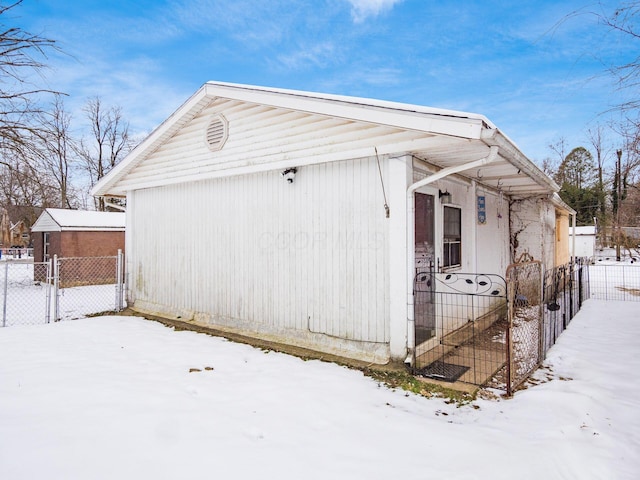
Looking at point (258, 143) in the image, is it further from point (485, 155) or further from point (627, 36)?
point (627, 36)

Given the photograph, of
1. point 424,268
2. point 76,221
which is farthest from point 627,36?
point 76,221

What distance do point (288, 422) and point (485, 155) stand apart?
3.97 meters

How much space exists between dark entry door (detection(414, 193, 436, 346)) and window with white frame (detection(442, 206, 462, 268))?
0.60m

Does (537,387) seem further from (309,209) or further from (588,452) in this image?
(309,209)

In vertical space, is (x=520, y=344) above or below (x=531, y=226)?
below

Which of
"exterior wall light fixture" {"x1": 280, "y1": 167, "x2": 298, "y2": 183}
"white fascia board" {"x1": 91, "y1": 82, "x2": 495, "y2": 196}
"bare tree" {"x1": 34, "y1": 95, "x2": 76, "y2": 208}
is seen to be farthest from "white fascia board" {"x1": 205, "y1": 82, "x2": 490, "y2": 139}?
"bare tree" {"x1": 34, "y1": 95, "x2": 76, "y2": 208}

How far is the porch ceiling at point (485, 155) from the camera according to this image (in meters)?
4.14

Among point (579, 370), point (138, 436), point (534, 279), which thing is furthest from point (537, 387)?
point (534, 279)

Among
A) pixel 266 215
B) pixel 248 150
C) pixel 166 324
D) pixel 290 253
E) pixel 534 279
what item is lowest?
pixel 166 324

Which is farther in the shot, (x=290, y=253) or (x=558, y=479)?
(x=290, y=253)

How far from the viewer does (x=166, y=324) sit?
719cm

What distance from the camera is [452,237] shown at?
613 centimetres

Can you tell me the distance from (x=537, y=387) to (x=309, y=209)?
3.54 metres

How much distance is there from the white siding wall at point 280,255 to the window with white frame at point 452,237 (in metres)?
1.62
